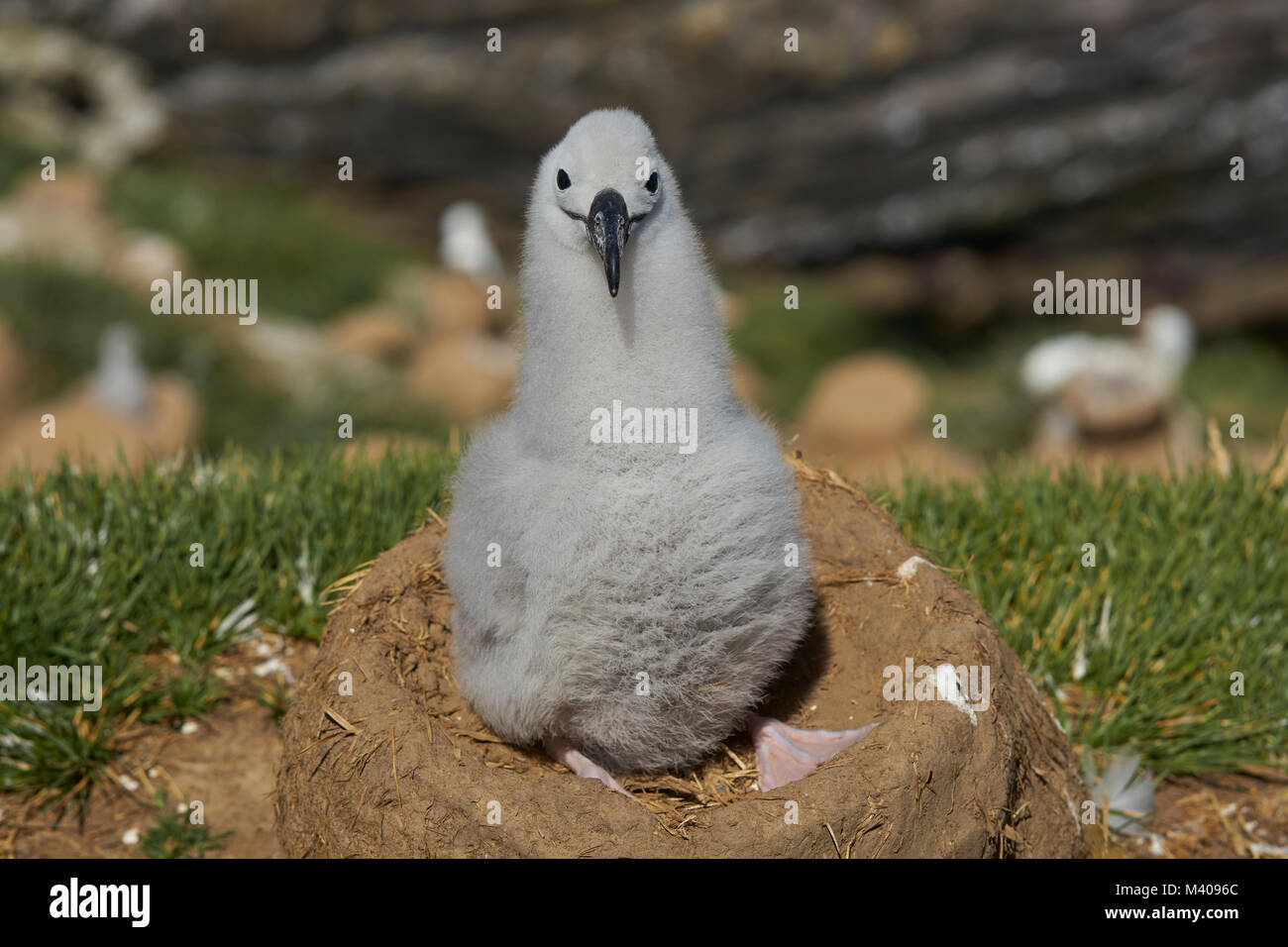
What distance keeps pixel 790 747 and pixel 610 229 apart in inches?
57.9

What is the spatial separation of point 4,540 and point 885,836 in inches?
131

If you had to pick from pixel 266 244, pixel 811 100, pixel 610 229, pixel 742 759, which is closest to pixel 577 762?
pixel 742 759

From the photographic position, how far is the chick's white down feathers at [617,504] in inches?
113

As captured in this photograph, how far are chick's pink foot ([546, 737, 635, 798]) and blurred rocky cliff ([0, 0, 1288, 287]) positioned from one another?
22.7 feet

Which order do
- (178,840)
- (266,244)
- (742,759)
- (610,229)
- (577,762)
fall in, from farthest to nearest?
(266,244), (178,840), (742,759), (577,762), (610,229)

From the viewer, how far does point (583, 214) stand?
282 centimetres

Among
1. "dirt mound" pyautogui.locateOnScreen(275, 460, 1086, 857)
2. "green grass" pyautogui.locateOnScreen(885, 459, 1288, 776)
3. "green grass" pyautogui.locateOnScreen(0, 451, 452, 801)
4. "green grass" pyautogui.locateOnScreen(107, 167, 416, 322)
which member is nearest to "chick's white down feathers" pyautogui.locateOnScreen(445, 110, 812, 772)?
"dirt mound" pyautogui.locateOnScreen(275, 460, 1086, 857)

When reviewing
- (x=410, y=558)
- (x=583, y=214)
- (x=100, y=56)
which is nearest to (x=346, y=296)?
(x=100, y=56)

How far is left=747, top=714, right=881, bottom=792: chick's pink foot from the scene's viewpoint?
10.4ft

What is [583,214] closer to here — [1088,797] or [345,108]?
[1088,797]

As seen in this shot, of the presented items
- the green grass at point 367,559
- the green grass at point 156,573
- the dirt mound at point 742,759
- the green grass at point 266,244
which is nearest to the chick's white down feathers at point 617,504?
the dirt mound at point 742,759

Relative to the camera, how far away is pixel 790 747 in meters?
3.25

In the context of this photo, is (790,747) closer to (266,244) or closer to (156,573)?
→ (156,573)

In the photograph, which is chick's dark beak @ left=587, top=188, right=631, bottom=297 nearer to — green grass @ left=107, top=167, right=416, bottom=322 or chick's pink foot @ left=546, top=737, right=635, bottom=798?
chick's pink foot @ left=546, top=737, right=635, bottom=798
